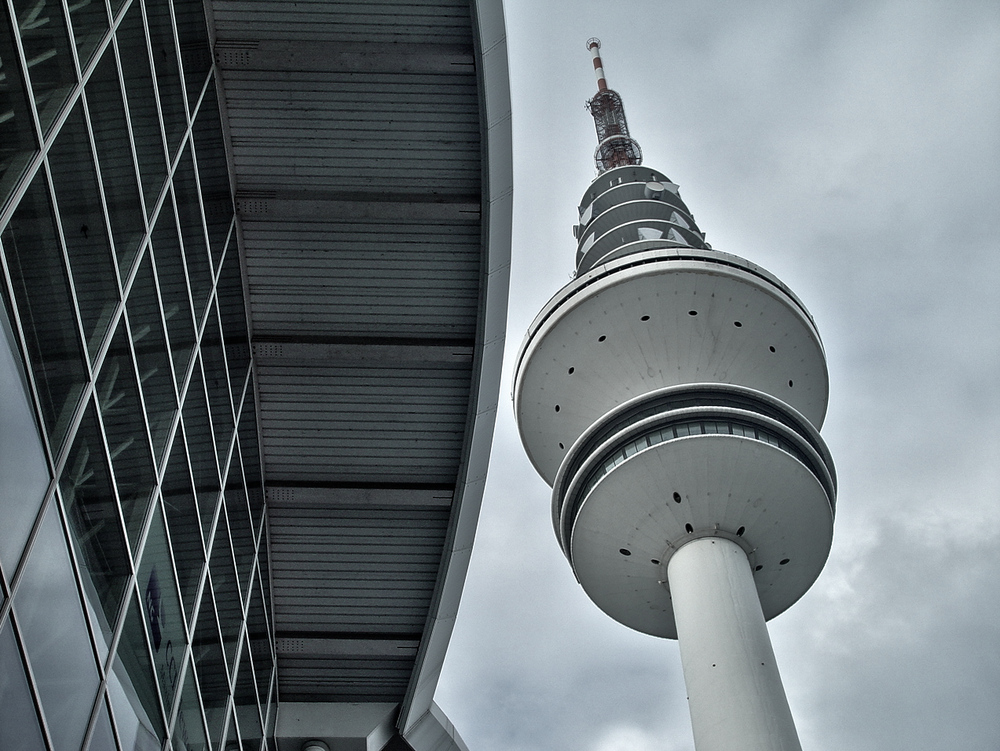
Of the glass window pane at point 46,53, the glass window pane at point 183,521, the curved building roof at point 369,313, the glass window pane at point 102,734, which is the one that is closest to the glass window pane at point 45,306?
the glass window pane at point 46,53

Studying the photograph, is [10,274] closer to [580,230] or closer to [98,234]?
[98,234]

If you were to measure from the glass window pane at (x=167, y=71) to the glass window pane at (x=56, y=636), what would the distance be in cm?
655

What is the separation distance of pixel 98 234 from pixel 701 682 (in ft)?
54.2

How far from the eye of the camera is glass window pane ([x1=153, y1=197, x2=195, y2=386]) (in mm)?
11742

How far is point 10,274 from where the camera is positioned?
708 cm

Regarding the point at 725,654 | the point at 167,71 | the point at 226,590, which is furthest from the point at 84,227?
the point at 725,654

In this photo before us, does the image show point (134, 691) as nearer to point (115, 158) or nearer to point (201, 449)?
point (201, 449)

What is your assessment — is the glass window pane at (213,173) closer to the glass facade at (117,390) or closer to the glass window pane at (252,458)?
the glass facade at (117,390)

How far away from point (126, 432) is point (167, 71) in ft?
17.5

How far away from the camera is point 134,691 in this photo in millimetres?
9773

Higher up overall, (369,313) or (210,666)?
(369,313)

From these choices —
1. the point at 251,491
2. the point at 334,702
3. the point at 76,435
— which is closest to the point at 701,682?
the point at 334,702

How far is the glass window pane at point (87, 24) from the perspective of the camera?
28.2ft

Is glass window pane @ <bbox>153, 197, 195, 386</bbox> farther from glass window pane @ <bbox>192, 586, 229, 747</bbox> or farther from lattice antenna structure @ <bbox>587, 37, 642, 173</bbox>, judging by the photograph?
lattice antenna structure @ <bbox>587, 37, 642, 173</bbox>
